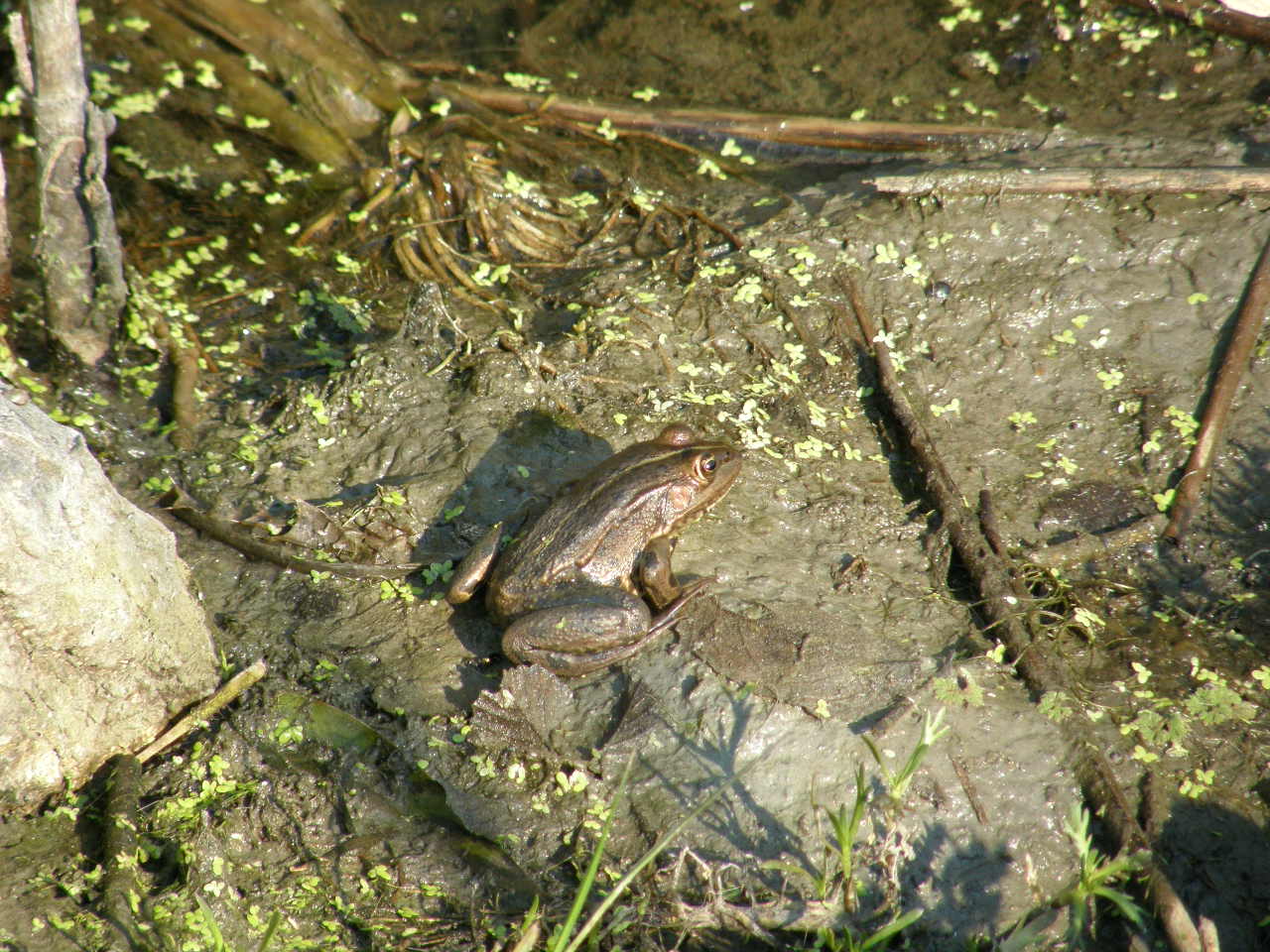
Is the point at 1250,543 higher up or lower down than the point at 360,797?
higher up

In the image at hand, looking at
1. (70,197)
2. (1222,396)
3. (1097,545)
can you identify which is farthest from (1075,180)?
(70,197)

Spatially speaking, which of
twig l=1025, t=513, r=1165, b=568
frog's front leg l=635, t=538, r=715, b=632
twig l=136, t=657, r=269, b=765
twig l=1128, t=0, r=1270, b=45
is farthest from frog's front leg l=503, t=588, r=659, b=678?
twig l=1128, t=0, r=1270, b=45

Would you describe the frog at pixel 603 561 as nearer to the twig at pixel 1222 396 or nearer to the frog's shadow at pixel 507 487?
the frog's shadow at pixel 507 487

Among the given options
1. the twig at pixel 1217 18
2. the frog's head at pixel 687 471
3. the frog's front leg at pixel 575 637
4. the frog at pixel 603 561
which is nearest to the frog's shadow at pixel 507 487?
the frog at pixel 603 561

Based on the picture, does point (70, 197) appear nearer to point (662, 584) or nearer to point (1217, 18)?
point (662, 584)

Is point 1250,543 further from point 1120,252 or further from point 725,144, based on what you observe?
point 725,144

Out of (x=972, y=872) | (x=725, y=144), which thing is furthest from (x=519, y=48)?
(x=972, y=872)
